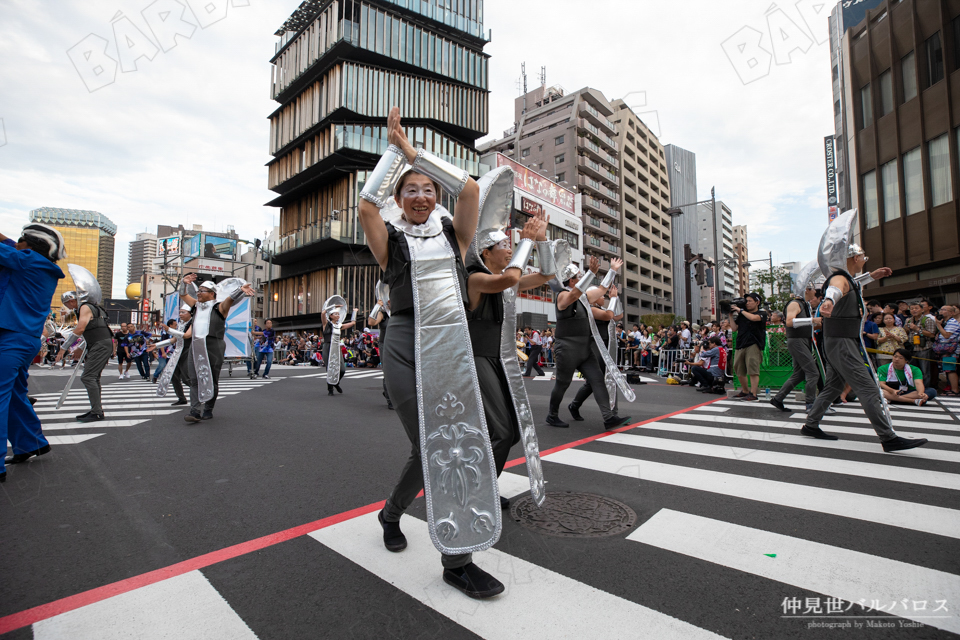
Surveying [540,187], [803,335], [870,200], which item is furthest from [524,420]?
[540,187]

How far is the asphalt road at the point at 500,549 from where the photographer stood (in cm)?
192

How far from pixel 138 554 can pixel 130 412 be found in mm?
6152

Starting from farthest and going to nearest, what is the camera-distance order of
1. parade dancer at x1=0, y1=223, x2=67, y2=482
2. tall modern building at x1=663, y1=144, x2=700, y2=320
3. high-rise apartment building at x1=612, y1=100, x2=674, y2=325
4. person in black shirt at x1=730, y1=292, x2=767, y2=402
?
tall modern building at x1=663, y1=144, x2=700, y2=320 < high-rise apartment building at x1=612, y1=100, x2=674, y2=325 < person in black shirt at x1=730, y1=292, x2=767, y2=402 < parade dancer at x1=0, y1=223, x2=67, y2=482

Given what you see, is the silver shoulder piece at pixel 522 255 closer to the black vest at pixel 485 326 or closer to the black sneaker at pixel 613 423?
the black vest at pixel 485 326

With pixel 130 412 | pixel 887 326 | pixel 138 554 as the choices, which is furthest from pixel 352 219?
pixel 138 554

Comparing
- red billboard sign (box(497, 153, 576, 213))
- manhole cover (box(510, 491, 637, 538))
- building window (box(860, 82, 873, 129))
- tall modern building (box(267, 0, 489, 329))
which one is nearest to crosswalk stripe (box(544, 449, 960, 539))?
manhole cover (box(510, 491, 637, 538))

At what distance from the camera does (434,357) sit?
2.29 meters

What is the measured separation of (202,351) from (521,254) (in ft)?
19.2

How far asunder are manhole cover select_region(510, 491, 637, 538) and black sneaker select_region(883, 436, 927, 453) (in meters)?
3.03

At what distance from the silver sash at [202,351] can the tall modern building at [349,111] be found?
1112 inches

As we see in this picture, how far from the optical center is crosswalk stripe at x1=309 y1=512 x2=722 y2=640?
1850mm

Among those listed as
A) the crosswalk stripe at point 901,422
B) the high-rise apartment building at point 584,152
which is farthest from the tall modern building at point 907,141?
the high-rise apartment building at point 584,152

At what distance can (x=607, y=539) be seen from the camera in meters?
2.67

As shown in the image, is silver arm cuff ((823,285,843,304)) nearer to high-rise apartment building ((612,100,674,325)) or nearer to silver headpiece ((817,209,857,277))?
silver headpiece ((817,209,857,277))
